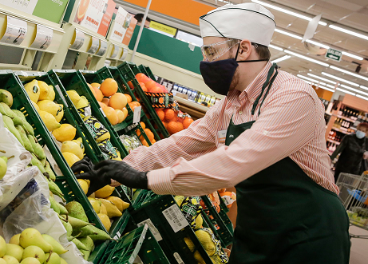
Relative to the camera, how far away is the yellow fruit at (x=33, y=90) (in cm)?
180

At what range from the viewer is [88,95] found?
242cm

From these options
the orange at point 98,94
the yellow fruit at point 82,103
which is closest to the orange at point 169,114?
the orange at point 98,94

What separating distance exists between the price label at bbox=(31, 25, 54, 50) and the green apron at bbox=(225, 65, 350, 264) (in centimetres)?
133

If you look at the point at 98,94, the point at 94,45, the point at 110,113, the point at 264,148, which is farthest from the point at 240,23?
the point at 94,45

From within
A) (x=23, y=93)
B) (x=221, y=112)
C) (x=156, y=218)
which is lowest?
(x=156, y=218)

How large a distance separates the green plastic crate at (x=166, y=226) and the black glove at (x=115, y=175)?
413mm

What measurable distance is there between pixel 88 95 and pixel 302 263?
1777 mm

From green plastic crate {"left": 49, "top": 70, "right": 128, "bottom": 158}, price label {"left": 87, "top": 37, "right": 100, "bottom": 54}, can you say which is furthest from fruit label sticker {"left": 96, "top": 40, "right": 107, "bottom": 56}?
green plastic crate {"left": 49, "top": 70, "right": 128, "bottom": 158}

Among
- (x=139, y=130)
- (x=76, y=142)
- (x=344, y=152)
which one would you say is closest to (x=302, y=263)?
(x=76, y=142)

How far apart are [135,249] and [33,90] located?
3.40ft

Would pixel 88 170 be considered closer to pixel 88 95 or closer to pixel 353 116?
pixel 88 95

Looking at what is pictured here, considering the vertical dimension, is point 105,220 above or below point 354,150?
below

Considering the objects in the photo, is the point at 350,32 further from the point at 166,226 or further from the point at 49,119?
the point at 49,119

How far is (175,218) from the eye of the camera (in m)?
1.99
